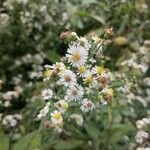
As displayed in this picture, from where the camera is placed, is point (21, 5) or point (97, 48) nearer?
point (97, 48)

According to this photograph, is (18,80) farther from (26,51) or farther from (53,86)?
(53,86)

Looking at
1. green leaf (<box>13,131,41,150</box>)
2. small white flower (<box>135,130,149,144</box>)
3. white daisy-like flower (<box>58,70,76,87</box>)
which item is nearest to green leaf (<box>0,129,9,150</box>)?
green leaf (<box>13,131,41,150</box>)

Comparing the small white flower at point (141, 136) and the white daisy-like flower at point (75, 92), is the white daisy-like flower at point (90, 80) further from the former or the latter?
the small white flower at point (141, 136)

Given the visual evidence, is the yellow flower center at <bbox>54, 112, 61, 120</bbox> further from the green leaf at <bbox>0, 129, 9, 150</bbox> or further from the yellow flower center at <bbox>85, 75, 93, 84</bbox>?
the green leaf at <bbox>0, 129, 9, 150</bbox>

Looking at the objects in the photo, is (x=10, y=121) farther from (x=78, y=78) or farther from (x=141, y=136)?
(x=78, y=78)

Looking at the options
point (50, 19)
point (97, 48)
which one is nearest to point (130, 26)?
point (50, 19)


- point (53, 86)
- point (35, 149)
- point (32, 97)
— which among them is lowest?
point (35, 149)

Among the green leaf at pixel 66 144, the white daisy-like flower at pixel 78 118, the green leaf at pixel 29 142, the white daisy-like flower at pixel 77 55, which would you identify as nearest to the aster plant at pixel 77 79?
the white daisy-like flower at pixel 77 55
